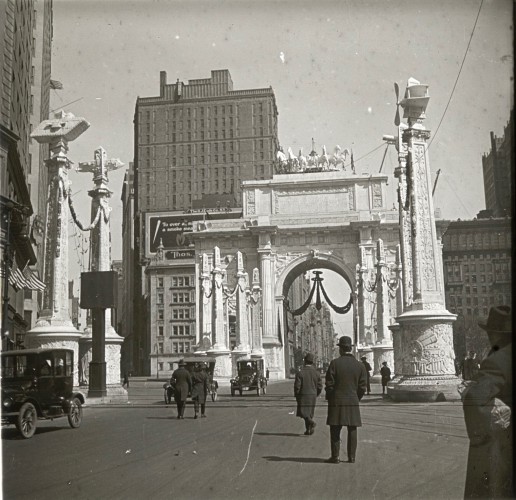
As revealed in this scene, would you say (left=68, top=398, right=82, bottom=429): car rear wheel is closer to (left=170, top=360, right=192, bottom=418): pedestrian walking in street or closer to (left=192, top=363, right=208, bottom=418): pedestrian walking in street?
(left=170, top=360, right=192, bottom=418): pedestrian walking in street

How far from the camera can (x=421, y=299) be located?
54.6ft

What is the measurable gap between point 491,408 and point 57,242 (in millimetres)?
14320

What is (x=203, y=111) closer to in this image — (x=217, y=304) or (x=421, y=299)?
(x=217, y=304)

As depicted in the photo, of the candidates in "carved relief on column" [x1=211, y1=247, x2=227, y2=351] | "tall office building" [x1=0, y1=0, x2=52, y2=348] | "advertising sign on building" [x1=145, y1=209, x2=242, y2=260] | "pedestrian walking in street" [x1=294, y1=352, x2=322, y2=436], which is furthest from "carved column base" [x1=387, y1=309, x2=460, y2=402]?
"advertising sign on building" [x1=145, y1=209, x2=242, y2=260]

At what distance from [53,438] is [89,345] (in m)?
8.38

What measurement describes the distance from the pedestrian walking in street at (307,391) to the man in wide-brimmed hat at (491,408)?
651 centimetres

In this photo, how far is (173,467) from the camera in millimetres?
8266

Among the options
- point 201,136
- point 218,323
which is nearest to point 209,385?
point 218,323

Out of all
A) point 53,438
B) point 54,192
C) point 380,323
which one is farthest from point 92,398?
point 380,323

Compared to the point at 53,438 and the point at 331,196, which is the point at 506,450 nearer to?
the point at 53,438

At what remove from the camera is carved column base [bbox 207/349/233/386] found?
36844 mm

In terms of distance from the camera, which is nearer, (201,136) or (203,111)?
(203,111)

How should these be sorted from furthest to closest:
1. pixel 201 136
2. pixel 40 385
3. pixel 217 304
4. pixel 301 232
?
1. pixel 301 232
2. pixel 201 136
3. pixel 217 304
4. pixel 40 385

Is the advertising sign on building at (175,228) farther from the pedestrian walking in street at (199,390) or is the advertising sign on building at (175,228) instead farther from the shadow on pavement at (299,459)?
the shadow on pavement at (299,459)
